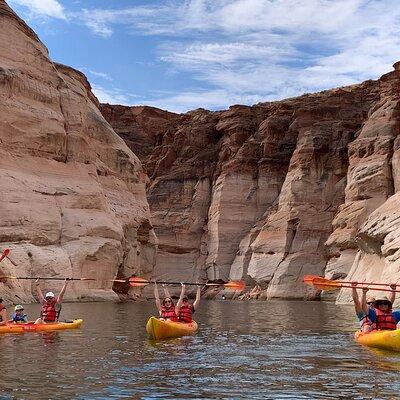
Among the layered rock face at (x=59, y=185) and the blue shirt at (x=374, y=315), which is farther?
the layered rock face at (x=59, y=185)

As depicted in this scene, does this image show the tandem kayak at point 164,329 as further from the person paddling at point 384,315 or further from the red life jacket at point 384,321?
the red life jacket at point 384,321

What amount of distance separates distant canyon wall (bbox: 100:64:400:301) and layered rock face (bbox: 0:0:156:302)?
52.6 ft

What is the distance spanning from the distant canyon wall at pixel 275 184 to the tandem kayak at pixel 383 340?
38465mm

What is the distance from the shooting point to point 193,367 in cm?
1162

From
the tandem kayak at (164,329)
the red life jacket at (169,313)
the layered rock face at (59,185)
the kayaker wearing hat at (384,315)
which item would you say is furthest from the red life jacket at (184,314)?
the layered rock face at (59,185)

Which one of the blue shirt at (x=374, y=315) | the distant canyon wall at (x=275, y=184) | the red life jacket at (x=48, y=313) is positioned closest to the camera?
the blue shirt at (x=374, y=315)

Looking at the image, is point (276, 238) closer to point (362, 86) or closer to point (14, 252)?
point (362, 86)

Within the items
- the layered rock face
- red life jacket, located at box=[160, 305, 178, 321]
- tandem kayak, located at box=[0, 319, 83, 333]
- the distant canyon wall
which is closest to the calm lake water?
tandem kayak, located at box=[0, 319, 83, 333]

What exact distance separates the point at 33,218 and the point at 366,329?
91.3ft

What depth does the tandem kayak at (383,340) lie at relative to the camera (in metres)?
13.8

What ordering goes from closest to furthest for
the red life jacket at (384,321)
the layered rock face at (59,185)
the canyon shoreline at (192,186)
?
1. the red life jacket at (384,321)
2. the layered rock face at (59,185)
3. the canyon shoreline at (192,186)

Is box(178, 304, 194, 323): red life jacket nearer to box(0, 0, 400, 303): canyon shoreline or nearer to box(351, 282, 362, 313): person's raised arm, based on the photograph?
box(351, 282, 362, 313): person's raised arm

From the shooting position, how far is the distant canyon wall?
57656mm

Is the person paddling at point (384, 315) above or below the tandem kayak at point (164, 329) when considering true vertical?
above
